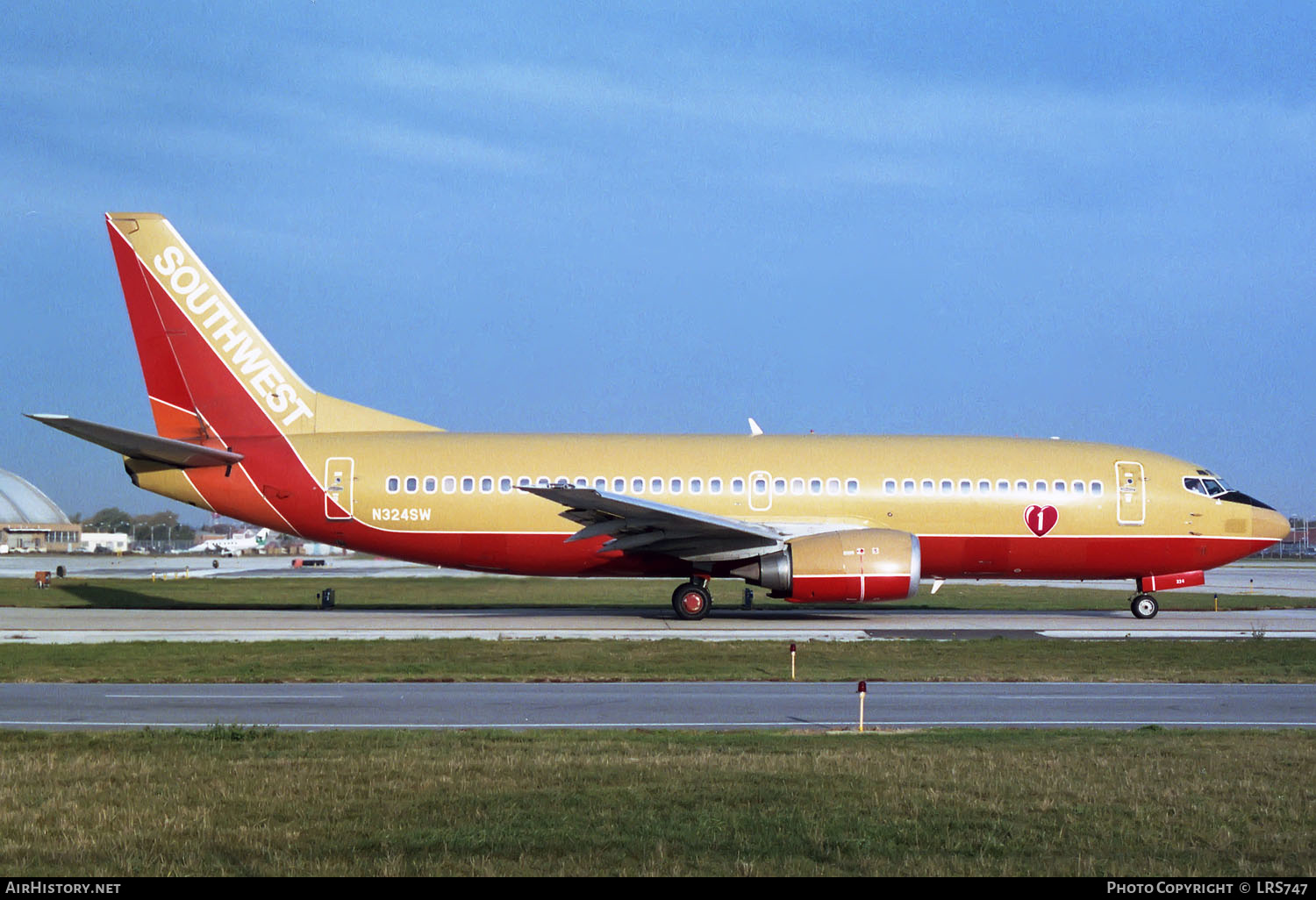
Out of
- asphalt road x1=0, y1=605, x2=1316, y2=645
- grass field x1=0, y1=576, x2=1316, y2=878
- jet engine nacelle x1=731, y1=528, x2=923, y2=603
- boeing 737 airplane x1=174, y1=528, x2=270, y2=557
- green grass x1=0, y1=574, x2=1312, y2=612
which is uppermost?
boeing 737 airplane x1=174, y1=528, x2=270, y2=557

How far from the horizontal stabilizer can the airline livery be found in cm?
10

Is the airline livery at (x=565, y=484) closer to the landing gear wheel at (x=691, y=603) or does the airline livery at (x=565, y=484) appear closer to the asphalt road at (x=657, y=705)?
the landing gear wheel at (x=691, y=603)

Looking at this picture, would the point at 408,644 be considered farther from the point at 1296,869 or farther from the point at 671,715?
the point at 1296,869

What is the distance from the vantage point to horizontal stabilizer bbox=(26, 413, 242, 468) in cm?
2730

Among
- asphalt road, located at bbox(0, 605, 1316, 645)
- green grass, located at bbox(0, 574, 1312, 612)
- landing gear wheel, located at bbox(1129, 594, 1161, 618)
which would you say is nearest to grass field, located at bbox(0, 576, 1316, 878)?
asphalt road, located at bbox(0, 605, 1316, 645)

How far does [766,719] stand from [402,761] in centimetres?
518

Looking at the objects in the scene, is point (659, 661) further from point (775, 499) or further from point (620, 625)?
point (775, 499)

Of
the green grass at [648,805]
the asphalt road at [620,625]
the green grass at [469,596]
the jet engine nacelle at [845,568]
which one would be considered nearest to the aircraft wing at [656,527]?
the jet engine nacelle at [845,568]

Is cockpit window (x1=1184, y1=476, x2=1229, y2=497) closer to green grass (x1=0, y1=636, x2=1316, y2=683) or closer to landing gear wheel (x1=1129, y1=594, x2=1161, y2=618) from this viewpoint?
landing gear wheel (x1=1129, y1=594, x2=1161, y2=618)

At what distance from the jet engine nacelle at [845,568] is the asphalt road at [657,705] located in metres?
9.58

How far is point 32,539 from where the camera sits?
470ft

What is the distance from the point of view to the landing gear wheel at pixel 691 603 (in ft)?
99.6

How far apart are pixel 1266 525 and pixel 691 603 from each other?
14.6 m

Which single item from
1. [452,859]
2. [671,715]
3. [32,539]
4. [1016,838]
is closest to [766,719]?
[671,715]
